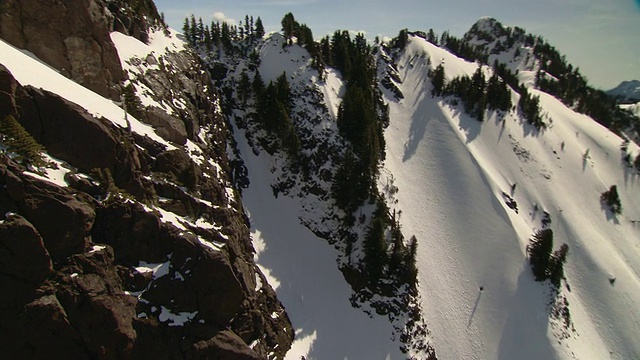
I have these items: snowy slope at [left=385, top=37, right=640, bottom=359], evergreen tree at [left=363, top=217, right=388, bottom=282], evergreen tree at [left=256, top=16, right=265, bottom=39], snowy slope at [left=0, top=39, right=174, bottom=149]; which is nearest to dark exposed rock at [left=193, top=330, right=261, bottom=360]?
snowy slope at [left=0, top=39, right=174, bottom=149]

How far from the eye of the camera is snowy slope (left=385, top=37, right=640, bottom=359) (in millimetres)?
52344

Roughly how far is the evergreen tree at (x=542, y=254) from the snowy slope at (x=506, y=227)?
1.65m

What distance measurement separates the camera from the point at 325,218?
185 feet

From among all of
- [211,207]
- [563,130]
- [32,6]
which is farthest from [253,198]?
[563,130]

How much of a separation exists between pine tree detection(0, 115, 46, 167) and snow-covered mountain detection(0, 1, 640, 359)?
54 centimetres

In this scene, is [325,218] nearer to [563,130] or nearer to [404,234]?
[404,234]

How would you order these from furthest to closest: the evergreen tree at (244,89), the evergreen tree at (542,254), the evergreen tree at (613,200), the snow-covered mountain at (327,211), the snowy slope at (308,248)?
the evergreen tree at (613,200) → the evergreen tree at (244,89) → the evergreen tree at (542,254) → the snowy slope at (308,248) → the snow-covered mountain at (327,211)

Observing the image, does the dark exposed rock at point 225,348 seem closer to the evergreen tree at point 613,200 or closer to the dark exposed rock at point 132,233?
the dark exposed rock at point 132,233

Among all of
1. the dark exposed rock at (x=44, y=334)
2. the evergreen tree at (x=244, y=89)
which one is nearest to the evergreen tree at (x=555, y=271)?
the evergreen tree at (x=244, y=89)

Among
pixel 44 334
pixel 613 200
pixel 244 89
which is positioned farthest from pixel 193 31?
pixel 613 200

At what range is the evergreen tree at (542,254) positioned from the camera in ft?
188

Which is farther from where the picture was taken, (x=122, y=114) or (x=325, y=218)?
(x=325, y=218)

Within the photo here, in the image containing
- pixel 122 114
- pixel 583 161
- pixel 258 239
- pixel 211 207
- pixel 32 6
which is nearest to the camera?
pixel 32 6

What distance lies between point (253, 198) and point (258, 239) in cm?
905
